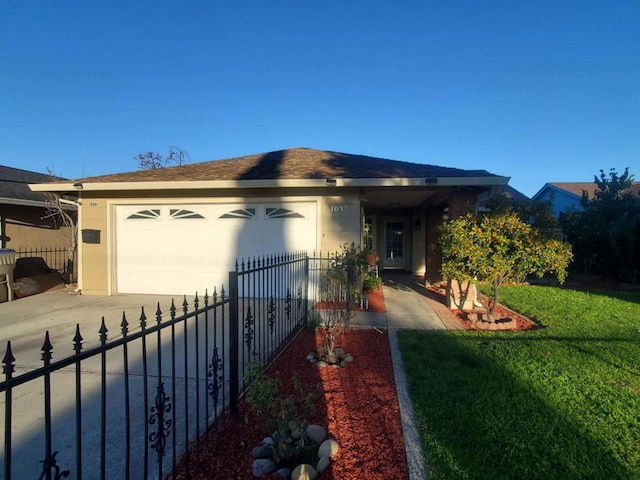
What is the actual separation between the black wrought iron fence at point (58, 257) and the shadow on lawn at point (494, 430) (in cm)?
1230

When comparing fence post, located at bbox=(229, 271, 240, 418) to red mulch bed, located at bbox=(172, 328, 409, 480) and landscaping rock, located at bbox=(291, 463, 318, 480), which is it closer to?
red mulch bed, located at bbox=(172, 328, 409, 480)

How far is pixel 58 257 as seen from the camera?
13367mm

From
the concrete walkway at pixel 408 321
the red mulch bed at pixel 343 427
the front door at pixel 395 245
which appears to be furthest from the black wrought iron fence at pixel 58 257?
the front door at pixel 395 245

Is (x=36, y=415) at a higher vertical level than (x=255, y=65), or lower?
lower

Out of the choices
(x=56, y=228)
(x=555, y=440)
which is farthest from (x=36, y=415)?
(x=56, y=228)

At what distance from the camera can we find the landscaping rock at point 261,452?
8.69 ft

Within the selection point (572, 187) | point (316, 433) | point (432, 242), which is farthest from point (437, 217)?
point (572, 187)

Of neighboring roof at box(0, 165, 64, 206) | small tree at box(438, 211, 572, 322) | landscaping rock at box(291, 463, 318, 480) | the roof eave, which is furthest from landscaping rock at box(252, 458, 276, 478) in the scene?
neighboring roof at box(0, 165, 64, 206)

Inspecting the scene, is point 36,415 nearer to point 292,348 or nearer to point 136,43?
point 292,348

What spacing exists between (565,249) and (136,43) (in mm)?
11085

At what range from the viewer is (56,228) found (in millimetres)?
13680

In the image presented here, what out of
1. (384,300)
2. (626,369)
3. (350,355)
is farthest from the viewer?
(384,300)

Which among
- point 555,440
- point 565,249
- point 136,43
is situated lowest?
point 555,440

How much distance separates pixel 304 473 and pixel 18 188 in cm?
1478
